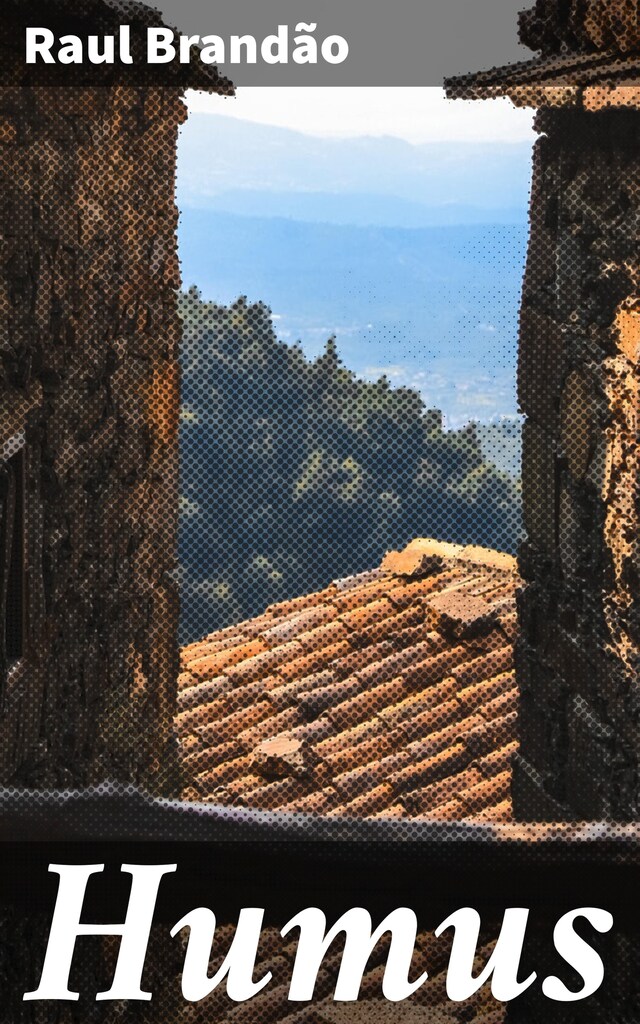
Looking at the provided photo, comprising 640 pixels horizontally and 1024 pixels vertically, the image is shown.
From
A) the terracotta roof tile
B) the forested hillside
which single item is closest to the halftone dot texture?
the terracotta roof tile

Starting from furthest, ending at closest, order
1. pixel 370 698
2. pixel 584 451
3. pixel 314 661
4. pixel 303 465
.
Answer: pixel 303 465
pixel 314 661
pixel 370 698
pixel 584 451

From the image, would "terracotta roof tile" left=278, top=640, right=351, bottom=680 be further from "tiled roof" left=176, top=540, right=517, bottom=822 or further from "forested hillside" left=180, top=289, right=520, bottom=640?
"forested hillside" left=180, top=289, right=520, bottom=640

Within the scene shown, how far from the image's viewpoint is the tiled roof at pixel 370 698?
3.95 meters

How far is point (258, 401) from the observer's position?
8422 millimetres

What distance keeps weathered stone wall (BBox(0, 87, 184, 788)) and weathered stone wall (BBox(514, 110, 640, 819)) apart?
2.78 feet

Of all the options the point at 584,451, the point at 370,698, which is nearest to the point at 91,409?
the point at 584,451

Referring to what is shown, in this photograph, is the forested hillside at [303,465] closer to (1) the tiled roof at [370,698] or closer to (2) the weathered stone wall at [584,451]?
(1) the tiled roof at [370,698]

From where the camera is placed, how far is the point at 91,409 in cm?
307

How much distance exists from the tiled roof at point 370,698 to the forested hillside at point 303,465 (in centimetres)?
37

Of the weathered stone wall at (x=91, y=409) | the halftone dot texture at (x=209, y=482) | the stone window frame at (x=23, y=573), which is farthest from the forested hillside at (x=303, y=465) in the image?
the stone window frame at (x=23, y=573)

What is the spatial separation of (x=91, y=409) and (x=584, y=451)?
3.53 ft

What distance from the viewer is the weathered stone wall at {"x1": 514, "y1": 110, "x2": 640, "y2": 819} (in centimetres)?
265

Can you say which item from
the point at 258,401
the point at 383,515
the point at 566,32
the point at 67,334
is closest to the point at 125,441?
the point at 67,334

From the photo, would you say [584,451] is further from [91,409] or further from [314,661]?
[314,661]
